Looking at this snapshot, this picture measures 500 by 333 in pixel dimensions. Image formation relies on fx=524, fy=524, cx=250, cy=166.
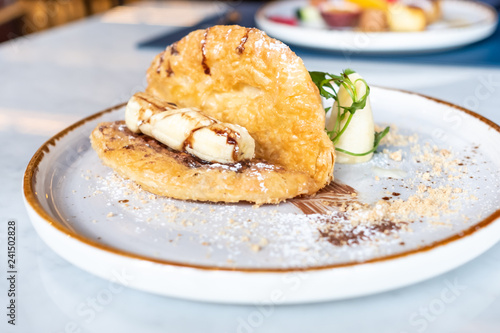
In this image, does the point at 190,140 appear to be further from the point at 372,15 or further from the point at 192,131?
the point at 372,15

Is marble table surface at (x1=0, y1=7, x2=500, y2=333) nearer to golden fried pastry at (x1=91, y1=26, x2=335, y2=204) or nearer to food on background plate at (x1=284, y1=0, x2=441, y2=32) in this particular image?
golden fried pastry at (x1=91, y1=26, x2=335, y2=204)

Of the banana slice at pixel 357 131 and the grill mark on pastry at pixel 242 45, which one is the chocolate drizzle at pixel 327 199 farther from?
the grill mark on pastry at pixel 242 45

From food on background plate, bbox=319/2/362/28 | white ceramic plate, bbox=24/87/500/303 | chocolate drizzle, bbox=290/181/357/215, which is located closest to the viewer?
white ceramic plate, bbox=24/87/500/303

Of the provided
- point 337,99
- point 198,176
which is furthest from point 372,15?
point 198,176

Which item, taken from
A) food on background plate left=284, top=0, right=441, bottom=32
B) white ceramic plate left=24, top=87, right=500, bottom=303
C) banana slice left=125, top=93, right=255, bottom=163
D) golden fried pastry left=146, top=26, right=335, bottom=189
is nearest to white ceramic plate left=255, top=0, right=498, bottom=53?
food on background plate left=284, top=0, right=441, bottom=32

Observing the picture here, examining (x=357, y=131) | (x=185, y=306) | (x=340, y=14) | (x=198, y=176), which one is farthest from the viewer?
(x=340, y=14)
